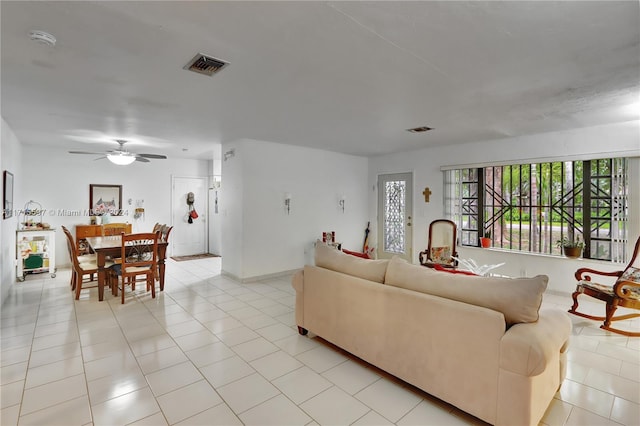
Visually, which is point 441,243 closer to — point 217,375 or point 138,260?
point 217,375

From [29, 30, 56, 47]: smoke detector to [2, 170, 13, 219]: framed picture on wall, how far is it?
3.18 metres

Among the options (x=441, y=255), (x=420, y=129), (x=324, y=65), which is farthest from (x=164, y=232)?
(x=441, y=255)

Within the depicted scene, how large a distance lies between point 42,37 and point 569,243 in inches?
244

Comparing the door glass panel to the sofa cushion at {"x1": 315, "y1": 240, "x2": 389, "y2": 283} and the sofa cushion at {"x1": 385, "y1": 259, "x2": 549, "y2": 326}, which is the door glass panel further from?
the sofa cushion at {"x1": 385, "y1": 259, "x2": 549, "y2": 326}

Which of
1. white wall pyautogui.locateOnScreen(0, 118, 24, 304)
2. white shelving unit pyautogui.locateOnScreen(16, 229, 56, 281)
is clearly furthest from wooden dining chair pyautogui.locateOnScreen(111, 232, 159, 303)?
white shelving unit pyautogui.locateOnScreen(16, 229, 56, 281)

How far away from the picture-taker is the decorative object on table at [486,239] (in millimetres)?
5426

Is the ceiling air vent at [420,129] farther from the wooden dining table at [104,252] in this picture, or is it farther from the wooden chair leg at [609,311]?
the wooden dining table at [104,252]

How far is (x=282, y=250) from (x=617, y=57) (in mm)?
4916

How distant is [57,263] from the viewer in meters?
6.48

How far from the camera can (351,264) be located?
2.81 m

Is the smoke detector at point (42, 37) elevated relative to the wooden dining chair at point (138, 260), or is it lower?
elevated

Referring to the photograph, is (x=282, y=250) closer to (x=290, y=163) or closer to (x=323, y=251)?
(x=290, y=163)

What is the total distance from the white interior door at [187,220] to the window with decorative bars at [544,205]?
19.5ft

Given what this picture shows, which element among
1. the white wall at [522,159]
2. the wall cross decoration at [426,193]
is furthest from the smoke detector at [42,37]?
the wall cross decoration at [426,193]
